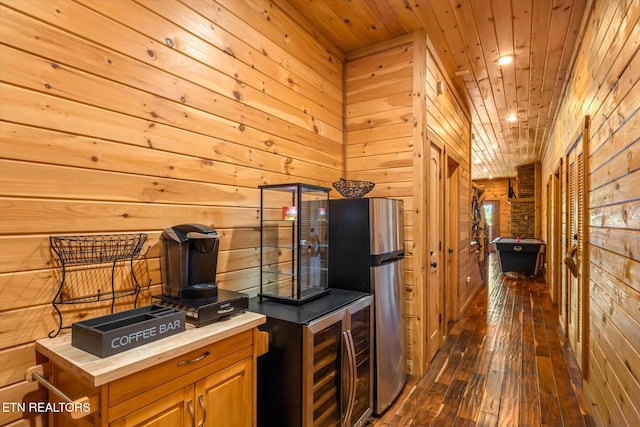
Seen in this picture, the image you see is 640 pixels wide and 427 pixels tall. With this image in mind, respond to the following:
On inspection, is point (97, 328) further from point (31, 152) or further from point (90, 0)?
point (90, 0)

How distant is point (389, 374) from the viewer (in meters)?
2.42

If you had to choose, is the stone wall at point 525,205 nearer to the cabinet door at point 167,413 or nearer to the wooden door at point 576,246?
the wooden door at point 576,246

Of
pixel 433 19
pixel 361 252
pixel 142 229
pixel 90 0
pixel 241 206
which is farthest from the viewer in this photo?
pixel 433 19

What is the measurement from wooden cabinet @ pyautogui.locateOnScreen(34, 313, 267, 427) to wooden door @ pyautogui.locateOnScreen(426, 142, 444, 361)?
2065 mm

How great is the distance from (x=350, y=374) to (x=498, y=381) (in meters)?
1.68

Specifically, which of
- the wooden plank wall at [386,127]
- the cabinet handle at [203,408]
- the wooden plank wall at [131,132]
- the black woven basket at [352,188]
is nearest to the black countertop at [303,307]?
the wooden plank wall at [131,132]

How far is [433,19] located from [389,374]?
2850 millimetres

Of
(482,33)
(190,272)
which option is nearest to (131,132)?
(190,272)

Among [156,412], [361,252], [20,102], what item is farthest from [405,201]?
[20,102]

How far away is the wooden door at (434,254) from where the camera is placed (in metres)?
3.10

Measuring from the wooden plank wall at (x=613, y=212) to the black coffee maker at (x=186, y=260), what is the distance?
1.96 m

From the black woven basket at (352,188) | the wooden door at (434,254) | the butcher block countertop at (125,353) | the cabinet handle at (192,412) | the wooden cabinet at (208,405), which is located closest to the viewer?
the butcher block countertop at (125,353)

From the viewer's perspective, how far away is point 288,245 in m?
2.26

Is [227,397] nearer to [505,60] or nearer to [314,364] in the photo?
[314,364]
